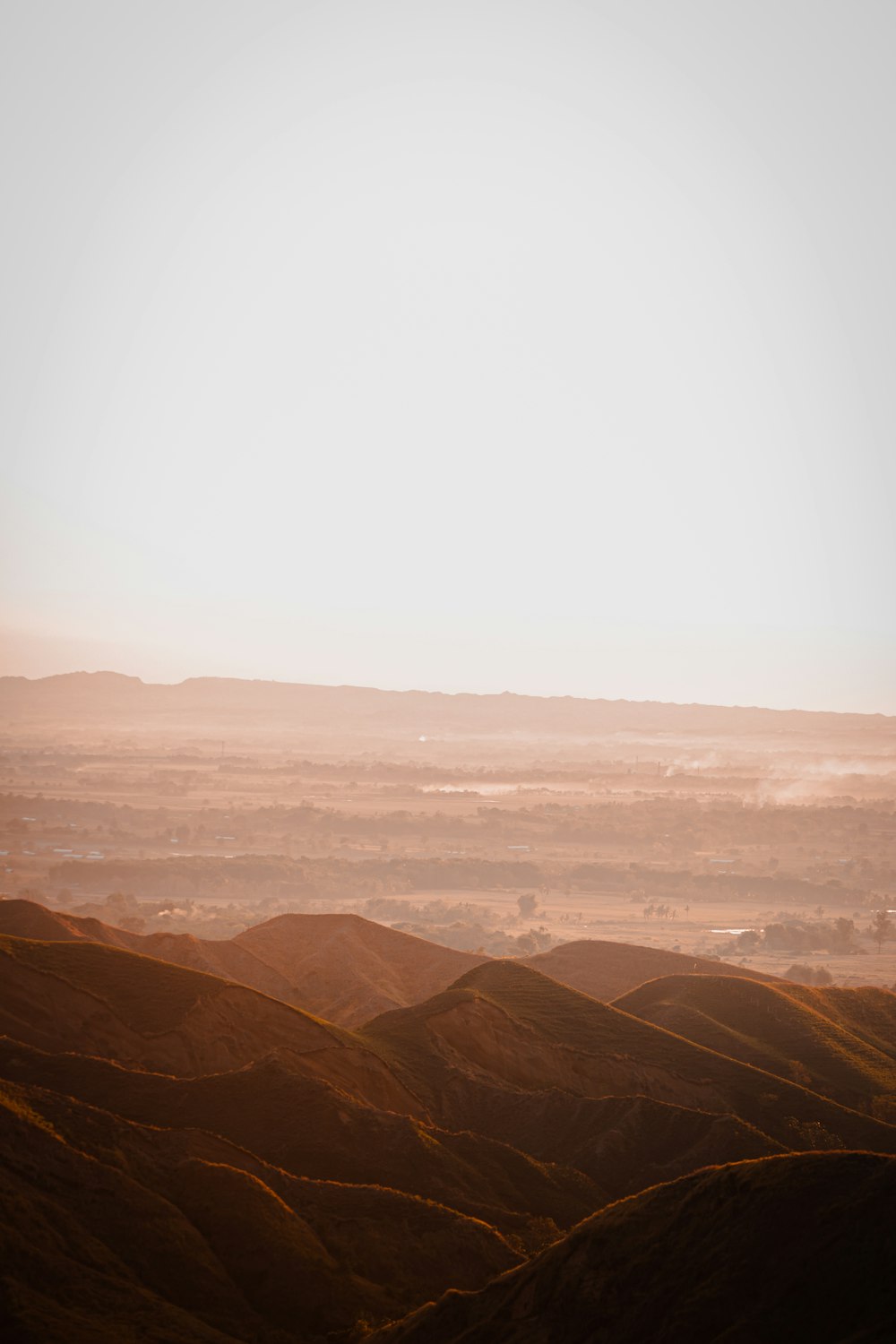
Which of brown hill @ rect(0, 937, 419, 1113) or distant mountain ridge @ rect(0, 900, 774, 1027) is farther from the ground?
brown hill @ rect(0, 937, 419, 1113)

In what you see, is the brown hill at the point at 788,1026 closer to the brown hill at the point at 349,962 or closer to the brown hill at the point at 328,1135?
the brown hill at the point at 349,962

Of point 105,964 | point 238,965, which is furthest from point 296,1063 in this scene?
point 238,965

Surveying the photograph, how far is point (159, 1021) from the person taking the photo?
64.4 metres

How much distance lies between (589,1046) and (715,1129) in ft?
→ 44.8

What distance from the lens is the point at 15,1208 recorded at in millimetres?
40406

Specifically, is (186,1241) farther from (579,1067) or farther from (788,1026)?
(788,1026)

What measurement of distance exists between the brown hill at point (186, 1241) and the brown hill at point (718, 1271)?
4.74 meters

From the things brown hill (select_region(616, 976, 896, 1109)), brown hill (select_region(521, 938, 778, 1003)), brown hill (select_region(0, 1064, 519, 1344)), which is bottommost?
brown hill (select_region(521, 938, 778, 1003))

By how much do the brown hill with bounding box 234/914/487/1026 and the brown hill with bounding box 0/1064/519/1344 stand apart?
157ft

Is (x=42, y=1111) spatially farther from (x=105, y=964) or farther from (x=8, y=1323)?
(x=105, y=964)

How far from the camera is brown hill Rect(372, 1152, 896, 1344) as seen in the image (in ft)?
114

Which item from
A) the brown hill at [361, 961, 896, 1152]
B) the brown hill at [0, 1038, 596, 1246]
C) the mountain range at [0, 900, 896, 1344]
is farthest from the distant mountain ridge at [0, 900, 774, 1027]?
the brown hill at [0, 1038, 596, 1246]

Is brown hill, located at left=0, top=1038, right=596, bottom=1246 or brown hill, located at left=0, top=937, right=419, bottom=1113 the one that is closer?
brown hill, located at left=0, top=1038, right=596, bottom=1246

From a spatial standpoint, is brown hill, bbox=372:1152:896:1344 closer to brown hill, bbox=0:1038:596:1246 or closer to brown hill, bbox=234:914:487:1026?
brown hill, bbox=0:1038:596:1246
